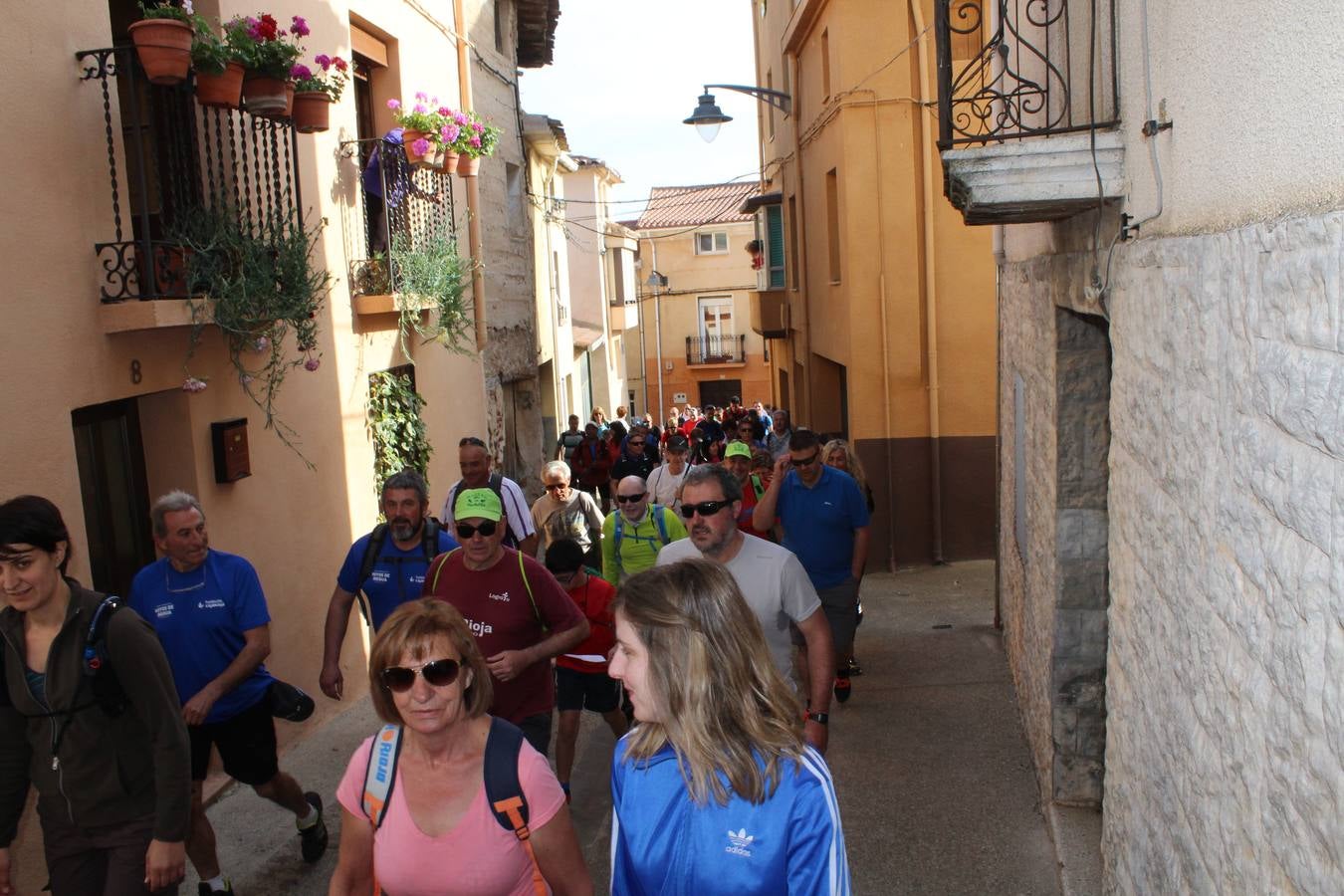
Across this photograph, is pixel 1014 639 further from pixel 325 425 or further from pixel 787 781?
pixel 787 781

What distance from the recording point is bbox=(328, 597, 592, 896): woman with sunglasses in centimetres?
321

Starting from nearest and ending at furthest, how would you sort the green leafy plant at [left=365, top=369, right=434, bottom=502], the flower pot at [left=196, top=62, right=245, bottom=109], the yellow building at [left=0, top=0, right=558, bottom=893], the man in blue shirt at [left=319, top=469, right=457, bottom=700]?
1. the yellow building at [left=0, top=0, right=558, bottom=893]
2. the man in blue shirt at [left=319, top=469, right=457, bottom=700]
3. the flower pot at [left=196, top=62, right=245, bottom=109]
4. the green leafy plant at [left=365, top=369, right=434, bottom=502]

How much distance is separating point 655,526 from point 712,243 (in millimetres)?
40077

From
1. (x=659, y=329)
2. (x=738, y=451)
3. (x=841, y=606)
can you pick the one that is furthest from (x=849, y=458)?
(x=659, y=329)

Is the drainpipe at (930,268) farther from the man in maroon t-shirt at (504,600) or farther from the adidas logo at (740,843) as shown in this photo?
the adidas logo at (740,843)

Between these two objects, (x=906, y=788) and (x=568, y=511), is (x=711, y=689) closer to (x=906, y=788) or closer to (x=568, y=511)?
(x=906, y=788)

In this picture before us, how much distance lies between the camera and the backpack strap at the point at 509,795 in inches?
127

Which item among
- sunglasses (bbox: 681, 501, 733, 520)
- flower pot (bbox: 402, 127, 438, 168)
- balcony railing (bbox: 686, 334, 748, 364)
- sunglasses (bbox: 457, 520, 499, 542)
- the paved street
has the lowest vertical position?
the paved street

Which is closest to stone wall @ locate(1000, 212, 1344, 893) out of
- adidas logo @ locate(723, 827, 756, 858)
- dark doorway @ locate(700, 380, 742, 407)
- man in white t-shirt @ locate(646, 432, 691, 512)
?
adidas logo @ locate(723, 827, 756, 858)

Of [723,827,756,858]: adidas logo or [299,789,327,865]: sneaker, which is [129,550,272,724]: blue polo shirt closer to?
[299,789,327,865]: sneaker

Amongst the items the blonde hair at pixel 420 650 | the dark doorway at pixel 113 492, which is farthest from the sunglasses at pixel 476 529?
the dark doorway at pixel 113 492

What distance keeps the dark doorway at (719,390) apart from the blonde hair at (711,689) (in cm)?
4501

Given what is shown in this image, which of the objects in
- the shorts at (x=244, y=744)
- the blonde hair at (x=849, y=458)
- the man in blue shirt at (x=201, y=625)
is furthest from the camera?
the blonde hair at (x=849, y=458)

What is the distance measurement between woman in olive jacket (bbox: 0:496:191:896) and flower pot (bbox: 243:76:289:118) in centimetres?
390
